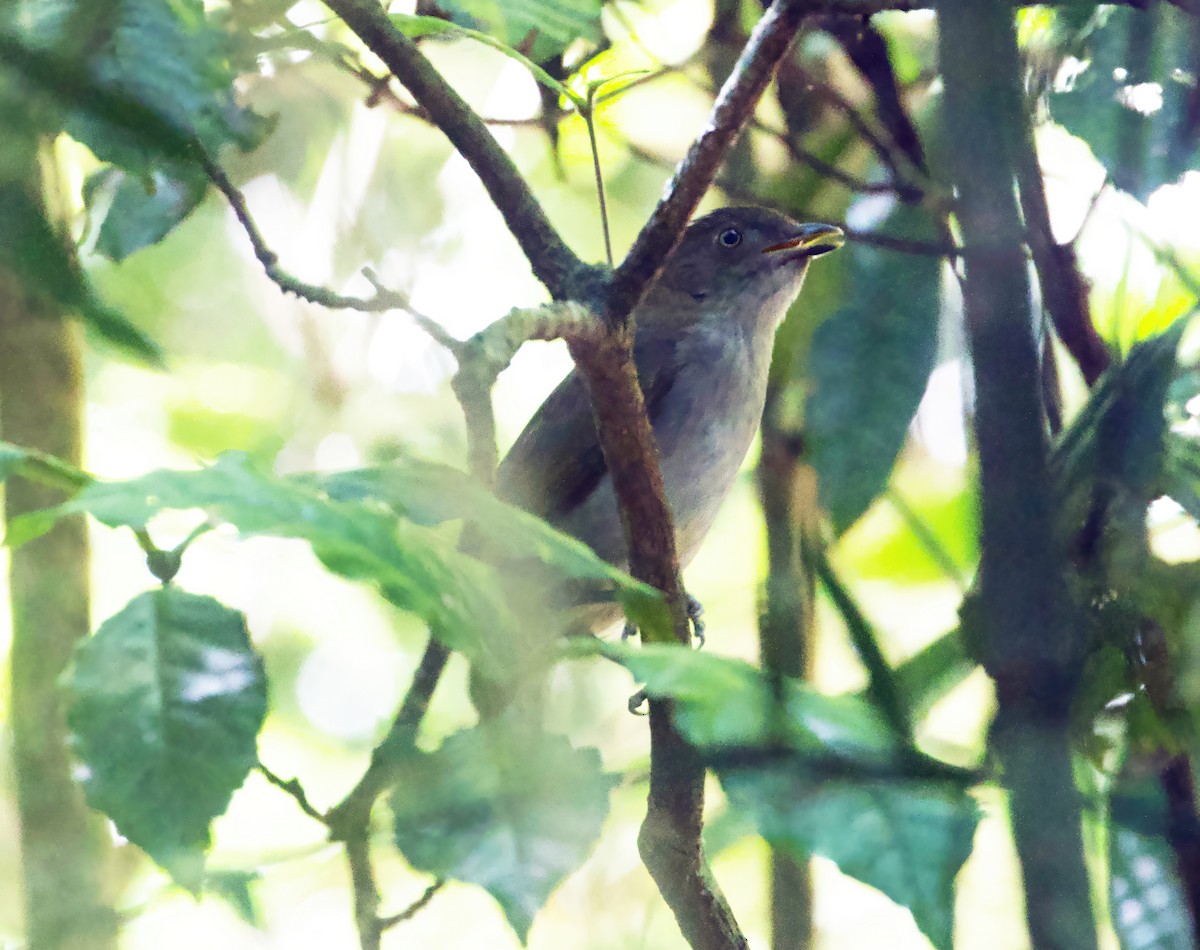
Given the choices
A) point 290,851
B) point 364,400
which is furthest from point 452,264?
point 290,851

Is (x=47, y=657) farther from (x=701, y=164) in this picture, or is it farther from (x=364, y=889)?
(x=701, y=164)

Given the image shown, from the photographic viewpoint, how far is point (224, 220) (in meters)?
0.42

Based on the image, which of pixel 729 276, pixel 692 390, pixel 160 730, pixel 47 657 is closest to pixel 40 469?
pixel 160 730

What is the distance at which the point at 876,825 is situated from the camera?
246 mm

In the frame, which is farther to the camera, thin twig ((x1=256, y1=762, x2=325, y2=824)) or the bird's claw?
the bird's claw

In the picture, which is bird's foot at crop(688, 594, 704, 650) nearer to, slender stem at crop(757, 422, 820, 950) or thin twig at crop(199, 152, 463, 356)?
slender stem at crop(757, 422, 820, 950)

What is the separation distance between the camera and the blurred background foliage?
0.32 metres

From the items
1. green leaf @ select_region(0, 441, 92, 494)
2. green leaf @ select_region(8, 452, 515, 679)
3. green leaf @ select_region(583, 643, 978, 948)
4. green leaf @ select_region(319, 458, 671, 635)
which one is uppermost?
green leaf @ select_region(0, 441, 92, 494)

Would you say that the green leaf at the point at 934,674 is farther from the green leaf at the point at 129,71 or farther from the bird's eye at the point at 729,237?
the bird's eye at the point at 729,237

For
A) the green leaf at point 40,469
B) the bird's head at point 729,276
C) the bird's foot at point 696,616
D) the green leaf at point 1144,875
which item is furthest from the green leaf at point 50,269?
the bird's head at point 729,276

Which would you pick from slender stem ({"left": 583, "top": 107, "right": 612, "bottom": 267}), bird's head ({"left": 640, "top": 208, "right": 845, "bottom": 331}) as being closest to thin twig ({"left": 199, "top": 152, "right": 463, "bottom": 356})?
slender stem ({"left": 583, "top": 107, "right": 612, "bottom": 267})

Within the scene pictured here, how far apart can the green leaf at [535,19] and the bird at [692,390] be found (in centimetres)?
9

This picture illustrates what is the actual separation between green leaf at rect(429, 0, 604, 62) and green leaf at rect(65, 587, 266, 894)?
0.24m

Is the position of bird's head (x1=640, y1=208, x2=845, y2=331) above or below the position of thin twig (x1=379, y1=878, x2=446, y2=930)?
above
